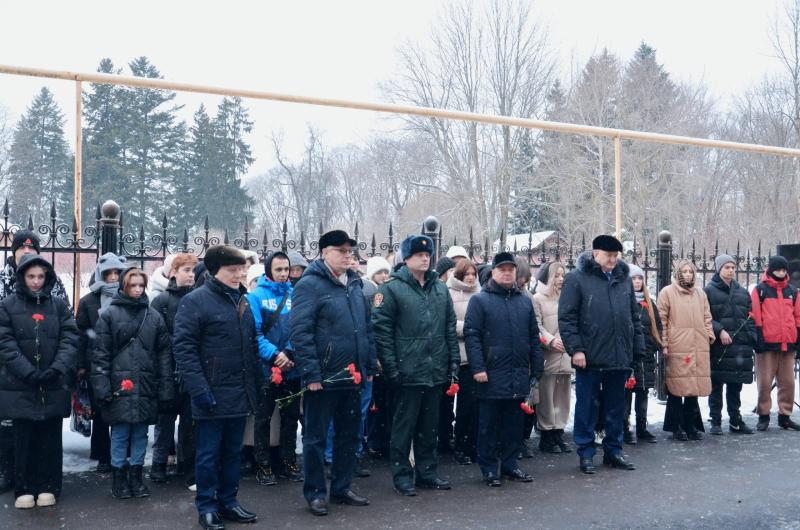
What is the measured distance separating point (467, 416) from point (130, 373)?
2.95 meters

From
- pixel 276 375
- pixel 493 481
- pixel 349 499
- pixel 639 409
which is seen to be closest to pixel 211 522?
pixel 349 499

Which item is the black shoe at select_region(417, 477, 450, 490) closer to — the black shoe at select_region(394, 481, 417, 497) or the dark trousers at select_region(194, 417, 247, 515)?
the black shoe at select_region(394, 481, 417, 497)

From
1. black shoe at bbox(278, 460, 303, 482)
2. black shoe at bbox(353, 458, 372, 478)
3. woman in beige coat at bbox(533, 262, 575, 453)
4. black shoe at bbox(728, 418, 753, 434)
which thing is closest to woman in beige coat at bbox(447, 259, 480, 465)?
woman in beige coat at bbox(533, 262, 575, 453)

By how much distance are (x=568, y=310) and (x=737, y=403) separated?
10.1ft

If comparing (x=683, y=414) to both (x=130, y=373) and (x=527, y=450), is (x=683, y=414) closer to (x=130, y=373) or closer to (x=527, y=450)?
(x=527, y=450)

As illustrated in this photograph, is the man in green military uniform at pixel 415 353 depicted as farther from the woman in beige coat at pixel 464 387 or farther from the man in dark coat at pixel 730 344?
the man in dark coat at pixel 730 344

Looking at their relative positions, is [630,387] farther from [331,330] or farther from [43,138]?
[43,138]

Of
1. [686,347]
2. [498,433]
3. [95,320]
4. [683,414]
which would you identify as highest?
[95,320]

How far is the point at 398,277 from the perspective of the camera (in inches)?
234

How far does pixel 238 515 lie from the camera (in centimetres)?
507

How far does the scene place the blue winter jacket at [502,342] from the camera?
6.08 metres

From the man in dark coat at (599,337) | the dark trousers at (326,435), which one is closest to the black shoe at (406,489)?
the dark trousers at (326,435)

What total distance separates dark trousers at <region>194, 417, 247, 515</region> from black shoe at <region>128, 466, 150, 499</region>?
0.84 m

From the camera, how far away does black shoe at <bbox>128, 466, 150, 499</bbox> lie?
18.6ft
